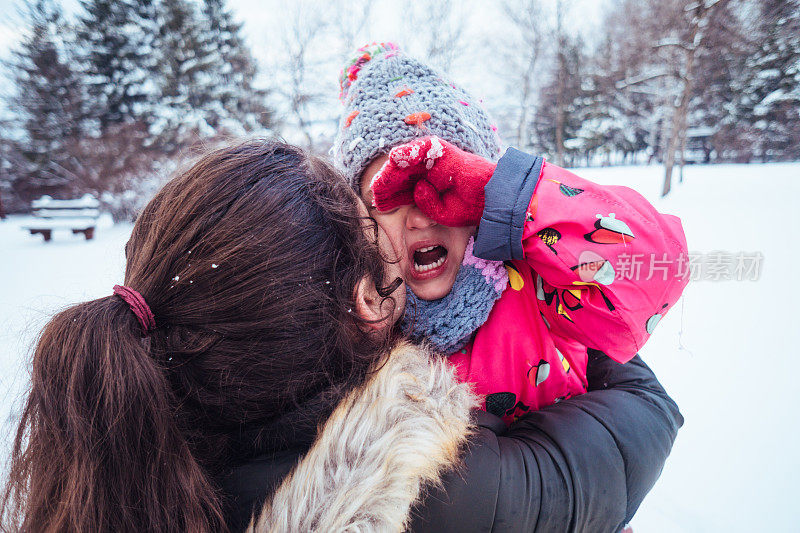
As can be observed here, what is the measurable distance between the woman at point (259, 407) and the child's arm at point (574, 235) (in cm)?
30

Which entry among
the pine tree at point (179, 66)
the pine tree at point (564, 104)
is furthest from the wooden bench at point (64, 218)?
the pine tree at point (564, 104)

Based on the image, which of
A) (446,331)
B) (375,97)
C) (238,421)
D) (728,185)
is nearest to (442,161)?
(375,97)

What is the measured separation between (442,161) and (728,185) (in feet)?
38.6

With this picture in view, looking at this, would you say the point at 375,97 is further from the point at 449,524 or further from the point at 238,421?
the point at 449,524

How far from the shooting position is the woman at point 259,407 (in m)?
0.66

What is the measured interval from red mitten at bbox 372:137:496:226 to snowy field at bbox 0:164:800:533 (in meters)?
0.81

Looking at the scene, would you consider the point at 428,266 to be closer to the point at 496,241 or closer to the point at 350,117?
the point at 496,241

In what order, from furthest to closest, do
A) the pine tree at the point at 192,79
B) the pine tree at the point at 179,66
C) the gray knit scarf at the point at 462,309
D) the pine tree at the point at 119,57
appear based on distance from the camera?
the pine tree at the point at 179,66, the pine tree at the point at 119,57, the pine tree at the point at 192,79, the gray knit scarf at the point at 462,309

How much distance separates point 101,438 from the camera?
65 centimetres

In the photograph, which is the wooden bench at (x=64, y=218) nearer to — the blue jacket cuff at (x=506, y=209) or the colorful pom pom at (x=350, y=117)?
the colorful pom pom at (x=350, y=117)

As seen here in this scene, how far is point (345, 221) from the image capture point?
948mm

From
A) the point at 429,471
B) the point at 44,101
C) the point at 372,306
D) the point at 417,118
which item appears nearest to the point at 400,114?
the point at 417,118

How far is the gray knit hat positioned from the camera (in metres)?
1.31

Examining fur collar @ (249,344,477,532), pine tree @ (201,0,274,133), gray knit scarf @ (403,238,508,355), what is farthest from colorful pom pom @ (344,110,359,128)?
pine tree @ (201,0,274,133)
